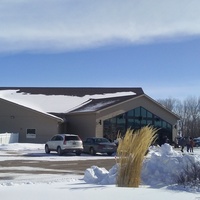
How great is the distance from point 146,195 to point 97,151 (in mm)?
24447

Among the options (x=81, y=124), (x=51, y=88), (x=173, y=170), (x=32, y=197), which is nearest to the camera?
(x=32, y=197)

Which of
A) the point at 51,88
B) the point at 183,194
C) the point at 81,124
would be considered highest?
the point at 51,88

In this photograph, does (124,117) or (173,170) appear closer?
(173,170)

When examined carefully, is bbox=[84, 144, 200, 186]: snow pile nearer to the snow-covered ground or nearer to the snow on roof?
the snow-covered ground

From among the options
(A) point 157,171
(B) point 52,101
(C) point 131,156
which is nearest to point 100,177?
(A) point 157,171

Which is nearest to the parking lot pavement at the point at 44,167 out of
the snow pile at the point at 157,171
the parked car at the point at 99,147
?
the snow pile at the point at 157,171

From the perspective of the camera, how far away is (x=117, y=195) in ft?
28.4

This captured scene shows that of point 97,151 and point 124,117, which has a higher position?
point 124,117

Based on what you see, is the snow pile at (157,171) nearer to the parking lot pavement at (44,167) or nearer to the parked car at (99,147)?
the parking lot pavement at (44,167)

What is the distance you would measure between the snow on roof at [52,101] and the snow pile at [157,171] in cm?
3493

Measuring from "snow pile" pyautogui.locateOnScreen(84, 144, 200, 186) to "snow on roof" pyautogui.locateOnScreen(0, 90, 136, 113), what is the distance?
34935 millimetres

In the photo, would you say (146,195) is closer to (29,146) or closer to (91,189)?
(91,189)

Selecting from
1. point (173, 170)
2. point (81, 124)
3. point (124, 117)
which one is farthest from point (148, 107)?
point (173, 170)

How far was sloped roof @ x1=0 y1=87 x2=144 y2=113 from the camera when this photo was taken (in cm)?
4912
